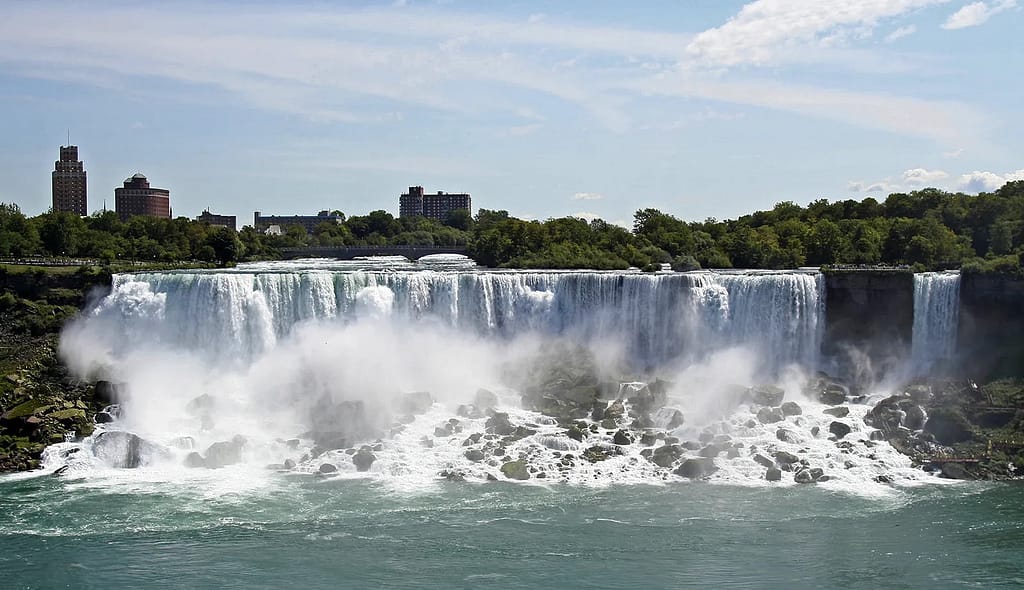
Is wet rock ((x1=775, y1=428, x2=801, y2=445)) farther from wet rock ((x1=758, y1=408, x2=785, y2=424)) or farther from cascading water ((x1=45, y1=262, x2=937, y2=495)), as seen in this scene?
wet rock ((x1=758, y1=408, x2=785, y2=424))

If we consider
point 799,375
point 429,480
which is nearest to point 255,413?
point 429,480

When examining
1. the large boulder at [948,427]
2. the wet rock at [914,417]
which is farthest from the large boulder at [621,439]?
the large boulder at [948,427]

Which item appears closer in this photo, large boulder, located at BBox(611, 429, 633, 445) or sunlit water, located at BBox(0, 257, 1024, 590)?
sunlit water, located at BBox(0, 257, 1024, 590)

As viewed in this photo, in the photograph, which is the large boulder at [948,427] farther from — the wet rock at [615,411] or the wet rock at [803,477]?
the wet rock at [615,411]

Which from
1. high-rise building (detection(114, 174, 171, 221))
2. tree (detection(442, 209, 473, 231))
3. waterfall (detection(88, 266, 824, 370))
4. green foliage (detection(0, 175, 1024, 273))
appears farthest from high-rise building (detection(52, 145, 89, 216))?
waterfall (detection(88, 266, 824, 370))

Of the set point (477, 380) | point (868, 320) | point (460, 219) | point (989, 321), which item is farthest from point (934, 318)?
point (460, 219)

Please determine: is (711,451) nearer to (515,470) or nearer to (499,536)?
(515,470)
